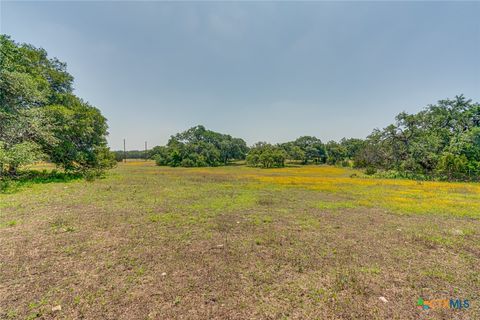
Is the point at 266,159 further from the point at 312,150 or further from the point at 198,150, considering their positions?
the point at 312,150

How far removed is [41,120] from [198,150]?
157 feet

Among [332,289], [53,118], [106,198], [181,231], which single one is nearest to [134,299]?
[181,231]

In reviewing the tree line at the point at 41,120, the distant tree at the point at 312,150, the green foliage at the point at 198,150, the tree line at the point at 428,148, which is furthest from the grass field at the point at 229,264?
the distant tree at the point at 312,150

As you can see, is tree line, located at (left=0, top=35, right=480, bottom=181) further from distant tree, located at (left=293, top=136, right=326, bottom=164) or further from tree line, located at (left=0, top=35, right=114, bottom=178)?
distant tree, located at (left=293, top=136, right=326, bottom=164)

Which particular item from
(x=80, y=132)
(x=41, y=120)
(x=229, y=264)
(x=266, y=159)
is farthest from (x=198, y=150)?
(x=229, y=264)

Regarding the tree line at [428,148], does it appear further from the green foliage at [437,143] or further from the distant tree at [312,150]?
the distant tree at [312,150]

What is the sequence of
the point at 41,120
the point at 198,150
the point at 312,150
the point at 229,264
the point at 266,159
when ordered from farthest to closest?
the point at 312,150 < the point at 198,150 < the point at 266,159 < the point at 41,120 < the point at 229,264

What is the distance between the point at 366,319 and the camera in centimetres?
288

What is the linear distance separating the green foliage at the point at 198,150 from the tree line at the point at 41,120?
32.4 meters

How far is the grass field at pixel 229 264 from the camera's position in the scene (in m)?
3.09

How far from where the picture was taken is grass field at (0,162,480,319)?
309 cm

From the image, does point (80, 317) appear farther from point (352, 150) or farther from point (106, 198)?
point (352, 150)

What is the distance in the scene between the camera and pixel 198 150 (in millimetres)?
61000

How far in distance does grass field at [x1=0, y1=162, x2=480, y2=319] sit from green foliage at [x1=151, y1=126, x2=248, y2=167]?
4915cm
